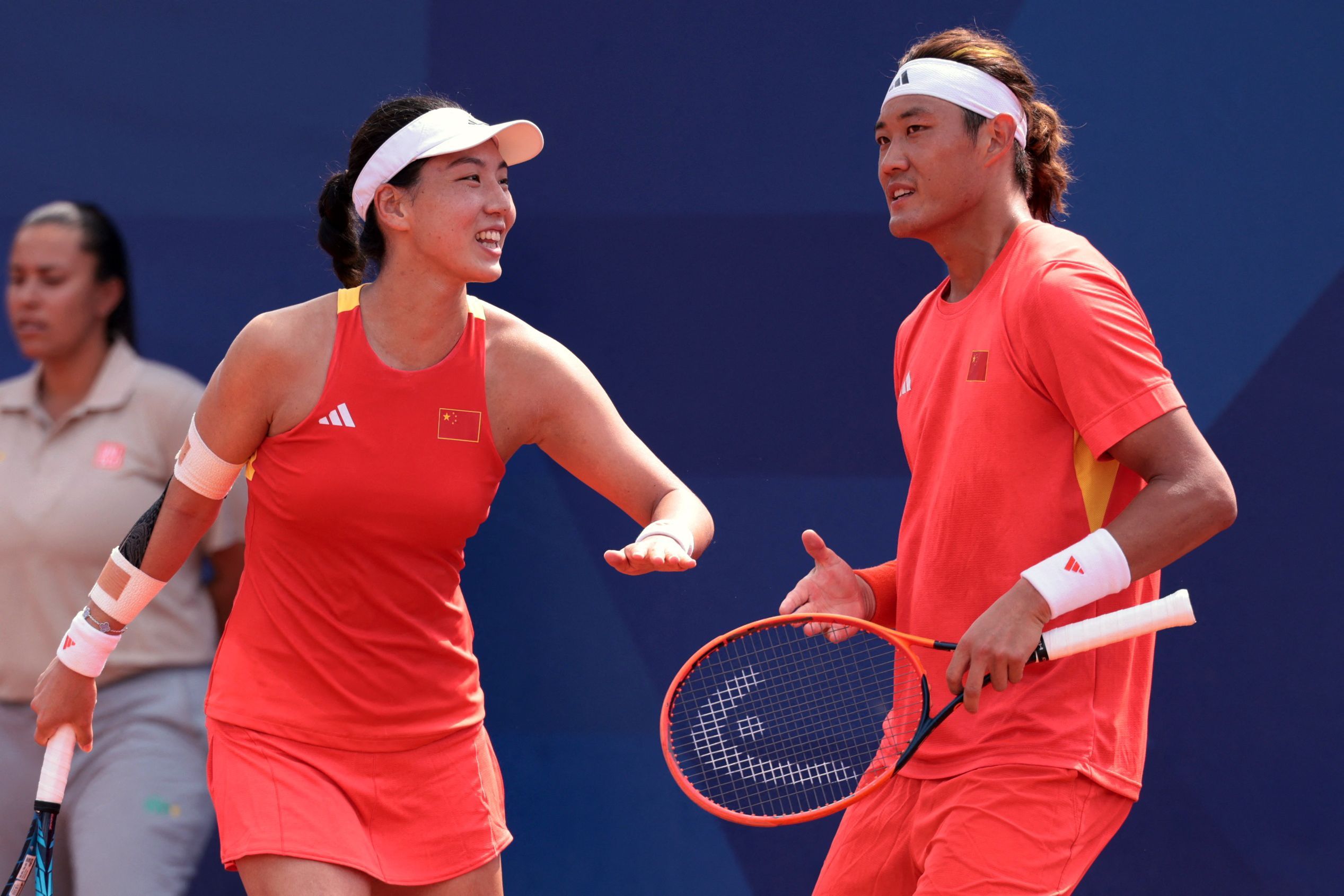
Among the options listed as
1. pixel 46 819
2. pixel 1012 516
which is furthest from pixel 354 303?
pixel 1012 516

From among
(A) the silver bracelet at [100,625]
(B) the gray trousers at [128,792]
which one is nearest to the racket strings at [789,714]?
(A) the silver bracelet at [100,625]

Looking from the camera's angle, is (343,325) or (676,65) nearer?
(343,325)

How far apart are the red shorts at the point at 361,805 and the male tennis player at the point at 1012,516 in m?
0.74

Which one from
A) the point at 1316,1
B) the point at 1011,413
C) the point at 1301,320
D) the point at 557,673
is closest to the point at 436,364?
the point at 1011,413

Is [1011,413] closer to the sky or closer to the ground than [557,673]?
closer to the sky

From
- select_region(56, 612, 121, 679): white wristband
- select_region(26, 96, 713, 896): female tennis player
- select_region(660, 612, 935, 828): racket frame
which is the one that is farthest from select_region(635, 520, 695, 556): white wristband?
select_region(56, 612, 121, 679): white wristband

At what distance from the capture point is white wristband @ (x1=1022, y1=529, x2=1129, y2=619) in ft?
7.50

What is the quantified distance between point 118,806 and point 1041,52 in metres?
3.19

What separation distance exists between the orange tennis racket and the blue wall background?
520mm

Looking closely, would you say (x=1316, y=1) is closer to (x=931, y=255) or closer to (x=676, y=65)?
(x=931, y=255)

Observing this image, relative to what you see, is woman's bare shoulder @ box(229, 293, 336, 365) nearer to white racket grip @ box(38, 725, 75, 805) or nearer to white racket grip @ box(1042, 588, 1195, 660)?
white racket grip @ box(38, 725, 75, 805)

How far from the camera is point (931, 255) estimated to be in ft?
13.1

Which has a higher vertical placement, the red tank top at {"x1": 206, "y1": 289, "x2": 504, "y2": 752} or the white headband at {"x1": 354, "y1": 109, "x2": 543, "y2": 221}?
the white headband at {"x1": 354, "y1": 109, "x2": 543, "y2": 221}

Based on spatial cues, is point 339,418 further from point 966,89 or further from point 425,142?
point 966,89
